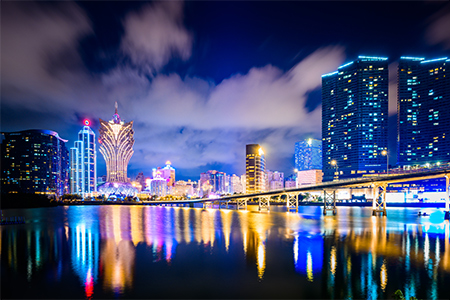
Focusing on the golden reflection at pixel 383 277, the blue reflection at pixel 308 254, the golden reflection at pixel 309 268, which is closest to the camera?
the golden reflection at pixel 383 277

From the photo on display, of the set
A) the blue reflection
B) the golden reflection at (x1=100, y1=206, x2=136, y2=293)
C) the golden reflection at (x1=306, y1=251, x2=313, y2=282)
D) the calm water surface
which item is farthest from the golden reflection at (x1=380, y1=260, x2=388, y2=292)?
the golden reflection at (x1=100, y1=206, x2=136, y2=293)

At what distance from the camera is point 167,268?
30.8 metres

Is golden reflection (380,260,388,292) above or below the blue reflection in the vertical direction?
above

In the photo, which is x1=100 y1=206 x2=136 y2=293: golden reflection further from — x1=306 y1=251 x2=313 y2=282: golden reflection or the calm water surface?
x1=306 y1=251 x2=313 y2=282: golden reflection

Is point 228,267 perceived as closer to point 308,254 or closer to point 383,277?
point 308,254

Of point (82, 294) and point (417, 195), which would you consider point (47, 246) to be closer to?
point (82, 294)

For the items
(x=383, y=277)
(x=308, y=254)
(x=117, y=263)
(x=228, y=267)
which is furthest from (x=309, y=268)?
(x=117, y=263)

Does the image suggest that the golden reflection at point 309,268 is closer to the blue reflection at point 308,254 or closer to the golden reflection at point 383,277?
the blue reflection at point 308,254

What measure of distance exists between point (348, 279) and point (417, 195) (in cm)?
19714

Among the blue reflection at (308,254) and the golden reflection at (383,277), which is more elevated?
the golden reflection at (383,277)

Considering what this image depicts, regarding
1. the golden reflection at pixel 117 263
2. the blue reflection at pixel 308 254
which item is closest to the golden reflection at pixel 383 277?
the blue reflection at pixel 308 254

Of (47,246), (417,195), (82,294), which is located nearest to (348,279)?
(82,294)

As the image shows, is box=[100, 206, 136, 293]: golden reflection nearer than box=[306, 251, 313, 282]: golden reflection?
Yes

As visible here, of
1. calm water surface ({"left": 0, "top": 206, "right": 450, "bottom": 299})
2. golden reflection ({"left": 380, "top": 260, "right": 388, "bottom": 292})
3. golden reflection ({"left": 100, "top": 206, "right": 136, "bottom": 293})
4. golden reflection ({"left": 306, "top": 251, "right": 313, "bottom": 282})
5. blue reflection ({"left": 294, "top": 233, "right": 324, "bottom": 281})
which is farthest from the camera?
blue reflection ({"left": 294, "top": 233, "right": 324, "bottom": 281})
